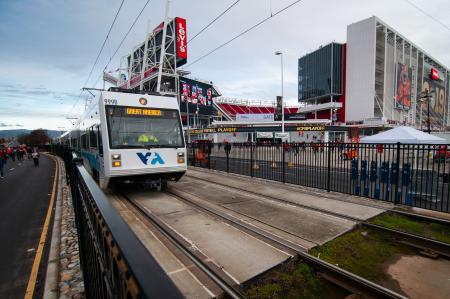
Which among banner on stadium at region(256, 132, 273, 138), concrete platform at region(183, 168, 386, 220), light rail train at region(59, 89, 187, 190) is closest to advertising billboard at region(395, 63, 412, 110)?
banner on stadium at region(256, 132, 273, 138)

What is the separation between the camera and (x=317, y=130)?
153 feet

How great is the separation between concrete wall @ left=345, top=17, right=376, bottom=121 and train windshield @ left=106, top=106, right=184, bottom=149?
69.1 m

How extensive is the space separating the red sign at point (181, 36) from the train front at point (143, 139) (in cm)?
5034

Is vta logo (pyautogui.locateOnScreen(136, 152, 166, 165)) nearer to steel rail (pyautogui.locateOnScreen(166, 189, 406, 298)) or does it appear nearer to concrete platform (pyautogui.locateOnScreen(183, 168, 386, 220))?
concrete platform (pyautogui.locateOnScreen(183, 168, 386, 220))

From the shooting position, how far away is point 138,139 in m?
8.28

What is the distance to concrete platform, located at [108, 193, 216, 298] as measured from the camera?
342 cm

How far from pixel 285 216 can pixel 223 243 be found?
7.34 feet

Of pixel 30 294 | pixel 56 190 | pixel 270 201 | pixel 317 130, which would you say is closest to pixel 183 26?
pixel 317 130

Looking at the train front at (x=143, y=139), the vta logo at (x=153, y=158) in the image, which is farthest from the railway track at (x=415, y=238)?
the vta logo at (x=153, y=158)

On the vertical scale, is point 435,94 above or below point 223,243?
above

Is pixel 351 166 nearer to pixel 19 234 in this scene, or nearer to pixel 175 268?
pixel 175 268

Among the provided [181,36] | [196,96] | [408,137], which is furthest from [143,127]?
[196,96]

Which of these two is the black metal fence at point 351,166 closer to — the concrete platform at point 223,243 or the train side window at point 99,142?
the concrete platform at point 223,243

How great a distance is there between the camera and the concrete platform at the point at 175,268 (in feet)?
11.2
